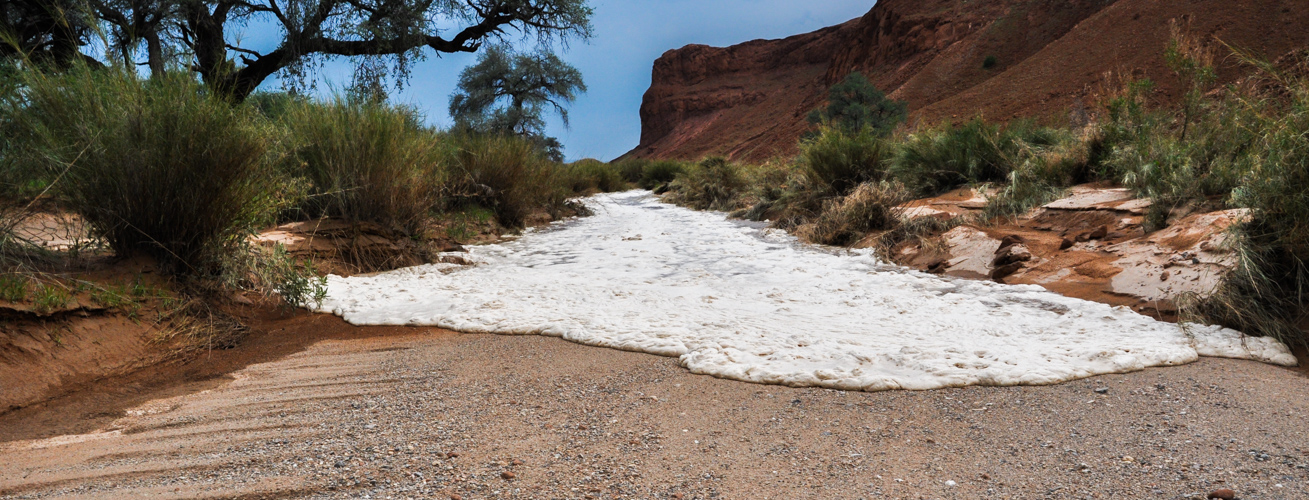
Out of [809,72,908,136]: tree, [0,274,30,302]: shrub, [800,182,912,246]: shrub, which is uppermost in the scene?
[809,72,908,136]: tree

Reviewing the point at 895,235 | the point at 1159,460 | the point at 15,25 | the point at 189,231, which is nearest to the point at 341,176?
the point at 189,231

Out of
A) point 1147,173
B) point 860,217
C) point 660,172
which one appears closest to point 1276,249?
point 1147,173

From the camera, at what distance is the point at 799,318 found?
3.87 metres

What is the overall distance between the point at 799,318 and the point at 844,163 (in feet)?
20.2

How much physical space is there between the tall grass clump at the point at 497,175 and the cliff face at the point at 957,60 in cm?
650

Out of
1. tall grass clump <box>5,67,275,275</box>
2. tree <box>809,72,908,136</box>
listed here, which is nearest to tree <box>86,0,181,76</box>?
tall grass clump <box>5,67,275,275</box>

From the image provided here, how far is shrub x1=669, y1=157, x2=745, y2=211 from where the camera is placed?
48.3 feet

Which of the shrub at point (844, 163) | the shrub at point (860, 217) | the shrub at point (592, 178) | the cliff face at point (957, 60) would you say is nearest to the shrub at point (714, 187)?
the cliff face at point (957, 60)

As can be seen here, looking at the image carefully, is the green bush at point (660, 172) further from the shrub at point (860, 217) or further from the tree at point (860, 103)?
the shrub at point (860, 217)

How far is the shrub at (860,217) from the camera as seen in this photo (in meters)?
7.37

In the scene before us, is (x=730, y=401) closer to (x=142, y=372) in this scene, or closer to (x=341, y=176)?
(x=142, y=372)

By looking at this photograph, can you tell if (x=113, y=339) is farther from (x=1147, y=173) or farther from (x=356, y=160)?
(x=1147, y=173)

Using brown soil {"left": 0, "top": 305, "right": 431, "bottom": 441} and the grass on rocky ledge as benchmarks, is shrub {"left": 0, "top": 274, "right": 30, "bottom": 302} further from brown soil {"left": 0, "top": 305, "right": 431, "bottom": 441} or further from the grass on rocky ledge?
the grass on rocky ledge

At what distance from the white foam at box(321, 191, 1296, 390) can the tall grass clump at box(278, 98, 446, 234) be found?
2.52 ft
